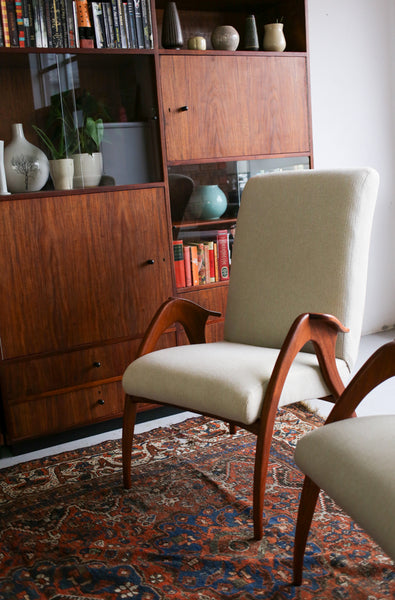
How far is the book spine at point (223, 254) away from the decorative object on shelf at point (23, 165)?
782 mm

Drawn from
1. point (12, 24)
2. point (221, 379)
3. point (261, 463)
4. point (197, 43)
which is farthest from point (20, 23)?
point (261, 463)

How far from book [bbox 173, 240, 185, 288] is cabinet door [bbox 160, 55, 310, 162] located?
351 mm

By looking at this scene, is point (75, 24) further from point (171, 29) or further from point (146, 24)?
point (171, 29)

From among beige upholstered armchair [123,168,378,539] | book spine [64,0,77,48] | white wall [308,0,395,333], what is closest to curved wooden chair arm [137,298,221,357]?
beige upholstered armchair [123,168,378,539]

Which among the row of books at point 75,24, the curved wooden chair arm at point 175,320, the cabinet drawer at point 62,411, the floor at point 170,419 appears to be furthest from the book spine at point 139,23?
the floor at point 170,419

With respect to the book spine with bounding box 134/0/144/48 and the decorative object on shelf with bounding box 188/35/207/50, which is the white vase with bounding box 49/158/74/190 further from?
the decorative object on shelf with bounding box 188/35/207/50

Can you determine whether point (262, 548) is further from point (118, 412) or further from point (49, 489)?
point (118, 412)

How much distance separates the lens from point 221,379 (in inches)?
67.7

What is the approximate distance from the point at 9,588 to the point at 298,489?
869mm

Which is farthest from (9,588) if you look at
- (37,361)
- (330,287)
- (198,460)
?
(330,287)

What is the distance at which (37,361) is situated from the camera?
2406mm

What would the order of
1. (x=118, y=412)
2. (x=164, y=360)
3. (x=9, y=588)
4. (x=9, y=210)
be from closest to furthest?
(x=9, y=588) < (x=164, y=360) < (x=9, y=210) < (x=118, y=412)

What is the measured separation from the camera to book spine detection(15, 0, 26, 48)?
89.1 inches

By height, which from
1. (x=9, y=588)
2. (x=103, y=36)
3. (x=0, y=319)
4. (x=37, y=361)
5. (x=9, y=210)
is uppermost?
(x=103, y=36)
